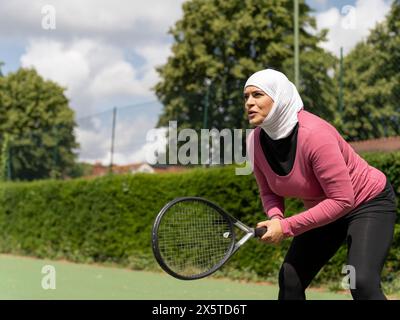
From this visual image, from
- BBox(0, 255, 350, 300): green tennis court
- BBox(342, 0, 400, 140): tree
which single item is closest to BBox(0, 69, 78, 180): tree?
BBox(0, 255, 350, 300): green tennis court

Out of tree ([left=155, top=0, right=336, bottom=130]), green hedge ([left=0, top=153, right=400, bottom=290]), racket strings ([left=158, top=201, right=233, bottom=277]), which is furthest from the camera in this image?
tree ([left=155, top=0, right=336, bottom=130])

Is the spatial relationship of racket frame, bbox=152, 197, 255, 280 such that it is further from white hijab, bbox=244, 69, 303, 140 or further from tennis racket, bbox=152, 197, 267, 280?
white hijab, bbox=244, 69, 303, 140

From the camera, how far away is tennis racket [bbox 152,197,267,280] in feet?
12.8

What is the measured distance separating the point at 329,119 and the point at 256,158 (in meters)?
8.37

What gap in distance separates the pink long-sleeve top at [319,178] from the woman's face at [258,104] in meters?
0.24

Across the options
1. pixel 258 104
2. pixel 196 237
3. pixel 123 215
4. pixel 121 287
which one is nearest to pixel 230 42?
pixel 123 215

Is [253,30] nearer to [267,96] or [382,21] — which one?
[382,21]

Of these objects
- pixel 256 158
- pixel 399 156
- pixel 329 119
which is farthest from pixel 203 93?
pixel 256 158

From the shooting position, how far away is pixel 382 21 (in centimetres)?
2912

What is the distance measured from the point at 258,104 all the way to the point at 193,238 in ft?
4.11

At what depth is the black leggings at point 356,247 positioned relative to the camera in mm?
3500

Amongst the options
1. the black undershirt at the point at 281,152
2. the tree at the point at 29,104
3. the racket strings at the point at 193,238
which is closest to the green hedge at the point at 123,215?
the racket strings at the point at 193,238

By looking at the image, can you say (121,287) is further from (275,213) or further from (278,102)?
(278,102)

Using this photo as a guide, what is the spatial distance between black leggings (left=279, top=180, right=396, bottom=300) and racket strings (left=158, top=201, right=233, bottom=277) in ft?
1.46
